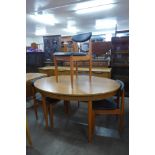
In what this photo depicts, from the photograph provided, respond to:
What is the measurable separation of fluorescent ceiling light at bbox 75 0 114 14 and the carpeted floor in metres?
2.92

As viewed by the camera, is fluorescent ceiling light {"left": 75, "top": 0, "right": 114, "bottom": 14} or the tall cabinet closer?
the tall cabinet

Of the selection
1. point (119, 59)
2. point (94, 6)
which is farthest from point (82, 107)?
point (94, 6)

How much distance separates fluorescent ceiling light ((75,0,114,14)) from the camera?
12.9ft

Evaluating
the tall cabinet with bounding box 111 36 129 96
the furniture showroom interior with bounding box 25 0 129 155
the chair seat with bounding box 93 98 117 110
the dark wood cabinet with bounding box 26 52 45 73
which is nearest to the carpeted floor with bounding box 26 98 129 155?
the furniture showroom interior with bounding box 25 0 129 155

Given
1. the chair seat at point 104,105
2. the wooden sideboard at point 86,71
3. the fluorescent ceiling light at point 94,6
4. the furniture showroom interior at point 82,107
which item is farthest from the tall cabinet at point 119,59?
the chair seat at point 104,105

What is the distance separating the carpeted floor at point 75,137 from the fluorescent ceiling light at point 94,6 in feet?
9.59

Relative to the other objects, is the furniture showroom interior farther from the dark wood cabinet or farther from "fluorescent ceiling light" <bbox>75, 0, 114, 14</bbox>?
the dark wood cabinet

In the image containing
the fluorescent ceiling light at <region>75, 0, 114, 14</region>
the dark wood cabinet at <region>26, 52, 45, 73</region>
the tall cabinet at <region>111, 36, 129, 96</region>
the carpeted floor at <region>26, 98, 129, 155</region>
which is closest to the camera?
the carpeted floor at <region>26, 98, 129, 155</region>

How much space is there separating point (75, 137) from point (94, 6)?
367cm

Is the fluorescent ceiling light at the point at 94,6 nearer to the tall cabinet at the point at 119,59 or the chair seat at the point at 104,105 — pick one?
the tall cabinet at the point at 119,59

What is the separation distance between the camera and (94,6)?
427 centimetres

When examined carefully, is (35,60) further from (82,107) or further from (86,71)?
(82,107)
